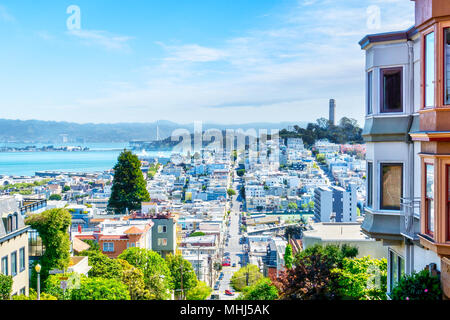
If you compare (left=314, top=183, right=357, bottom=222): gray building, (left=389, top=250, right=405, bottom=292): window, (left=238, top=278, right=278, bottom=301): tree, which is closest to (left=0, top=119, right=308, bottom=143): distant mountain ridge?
(left=238, top=278, right=278, bottom=301): tree

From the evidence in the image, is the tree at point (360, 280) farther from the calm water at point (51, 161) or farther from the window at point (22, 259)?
the calm water at point (51, 161)

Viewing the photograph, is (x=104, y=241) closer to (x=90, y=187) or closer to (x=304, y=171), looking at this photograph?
(x=304, y=171)

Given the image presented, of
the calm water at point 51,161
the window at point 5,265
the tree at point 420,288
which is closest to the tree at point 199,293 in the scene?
the window at point 5,265

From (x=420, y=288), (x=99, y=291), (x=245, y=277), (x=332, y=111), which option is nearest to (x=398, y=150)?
(x=420, y=288)

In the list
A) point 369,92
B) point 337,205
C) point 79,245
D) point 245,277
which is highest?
point 369,92

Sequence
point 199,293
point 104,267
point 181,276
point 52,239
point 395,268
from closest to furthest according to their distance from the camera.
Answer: point 395,268 → point 52,239 → point 104,267 → point 199,293 → point 181,276

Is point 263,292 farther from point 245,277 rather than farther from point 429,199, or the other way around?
point 245,277

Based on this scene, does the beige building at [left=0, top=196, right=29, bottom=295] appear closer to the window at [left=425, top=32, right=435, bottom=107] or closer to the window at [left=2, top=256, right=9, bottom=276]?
the window at [left=2, top=256, right=9, bottom=276]
